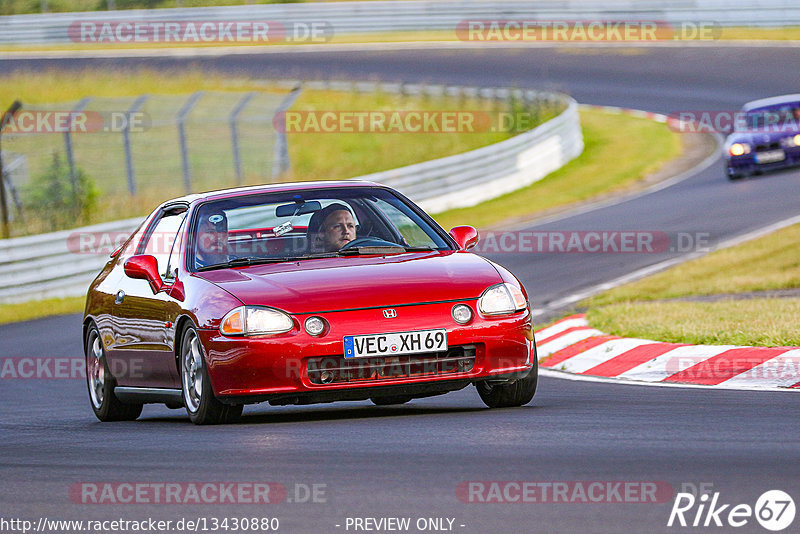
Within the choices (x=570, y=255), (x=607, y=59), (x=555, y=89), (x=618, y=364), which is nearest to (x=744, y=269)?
(x=570, y=255)

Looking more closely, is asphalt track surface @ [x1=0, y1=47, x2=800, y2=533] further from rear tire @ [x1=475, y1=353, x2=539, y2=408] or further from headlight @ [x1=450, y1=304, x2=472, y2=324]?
headlight @ [x1=450, y1=304, x2=472, y2=324]

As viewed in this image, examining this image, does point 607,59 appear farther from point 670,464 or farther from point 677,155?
point 670,464

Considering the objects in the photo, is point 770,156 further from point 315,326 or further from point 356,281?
point 315,326

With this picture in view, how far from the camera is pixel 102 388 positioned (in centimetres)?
933

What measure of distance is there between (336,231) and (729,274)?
26.5 feet

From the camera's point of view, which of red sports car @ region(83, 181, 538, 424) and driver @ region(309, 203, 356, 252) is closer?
red sports car @ region(83, 181, 538, 424)

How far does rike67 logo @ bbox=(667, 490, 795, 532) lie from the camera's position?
455cm

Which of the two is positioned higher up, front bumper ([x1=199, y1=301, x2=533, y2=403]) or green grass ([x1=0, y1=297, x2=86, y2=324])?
front bumper ([x1=199, y1=301, x2=533, y2=403])

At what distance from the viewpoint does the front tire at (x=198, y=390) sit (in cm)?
758

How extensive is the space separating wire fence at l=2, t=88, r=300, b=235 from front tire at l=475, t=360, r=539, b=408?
13.6m

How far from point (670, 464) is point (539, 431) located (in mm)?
1179

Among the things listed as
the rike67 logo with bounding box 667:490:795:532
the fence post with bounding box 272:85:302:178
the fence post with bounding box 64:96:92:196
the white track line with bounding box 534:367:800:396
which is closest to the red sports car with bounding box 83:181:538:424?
the white track line with bounding box 534:367:800:396

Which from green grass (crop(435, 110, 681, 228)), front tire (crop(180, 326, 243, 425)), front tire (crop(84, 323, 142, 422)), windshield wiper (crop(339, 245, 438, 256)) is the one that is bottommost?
green grass (crop(435, 110, 681, 228))

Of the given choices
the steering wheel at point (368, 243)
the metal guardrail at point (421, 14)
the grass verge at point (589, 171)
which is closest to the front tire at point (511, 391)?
the steering wheel at point (368, 243)
